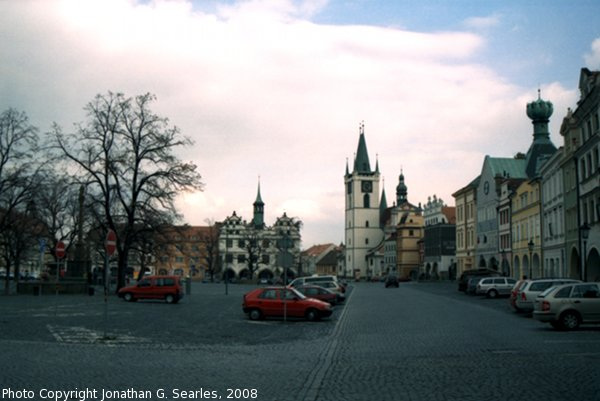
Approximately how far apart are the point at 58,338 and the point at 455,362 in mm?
10857

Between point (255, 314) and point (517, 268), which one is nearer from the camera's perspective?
point (255, 314)

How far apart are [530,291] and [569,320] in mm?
8469

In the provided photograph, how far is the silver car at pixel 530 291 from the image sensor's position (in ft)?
101

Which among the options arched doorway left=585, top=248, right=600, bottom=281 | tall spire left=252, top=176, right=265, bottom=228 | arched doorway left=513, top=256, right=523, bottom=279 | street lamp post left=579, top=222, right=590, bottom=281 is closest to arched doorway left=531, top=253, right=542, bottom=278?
arched doorway left=513, top=256, right=523, bottom=279

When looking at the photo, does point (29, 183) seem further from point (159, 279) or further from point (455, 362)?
point (455, 362)

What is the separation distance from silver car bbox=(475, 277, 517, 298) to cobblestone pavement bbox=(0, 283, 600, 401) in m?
22.0

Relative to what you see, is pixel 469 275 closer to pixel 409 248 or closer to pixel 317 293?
pixel 317 293

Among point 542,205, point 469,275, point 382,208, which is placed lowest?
point 469,275

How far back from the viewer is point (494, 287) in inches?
1907

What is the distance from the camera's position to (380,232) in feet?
585

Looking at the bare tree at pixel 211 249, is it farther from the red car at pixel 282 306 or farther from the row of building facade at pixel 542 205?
the red car at pixel 282 306

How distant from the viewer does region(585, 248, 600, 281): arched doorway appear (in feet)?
154

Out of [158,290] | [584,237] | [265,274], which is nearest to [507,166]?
[584,237]

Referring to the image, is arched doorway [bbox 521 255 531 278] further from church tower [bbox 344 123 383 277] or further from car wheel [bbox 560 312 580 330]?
church tower [bbox 344 123 383 277]
